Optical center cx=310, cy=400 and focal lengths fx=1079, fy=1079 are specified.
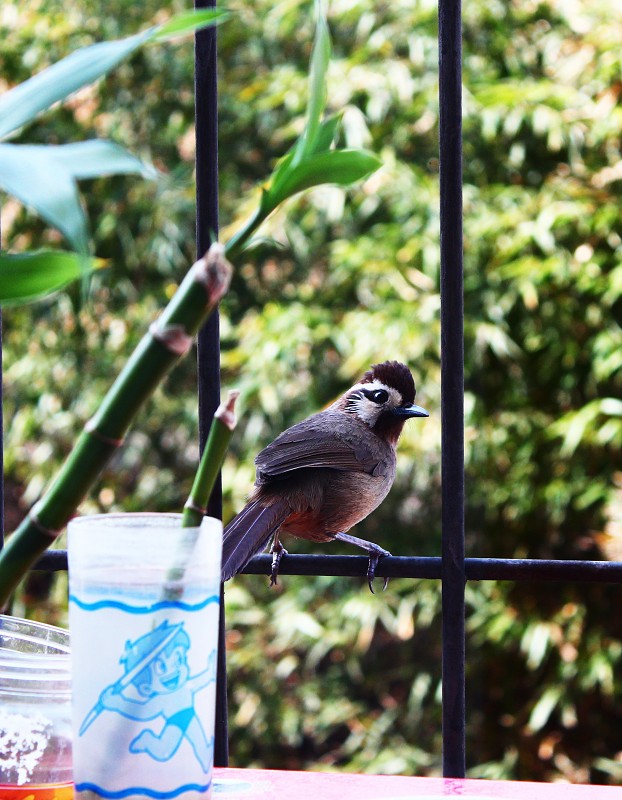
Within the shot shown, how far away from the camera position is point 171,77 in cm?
450

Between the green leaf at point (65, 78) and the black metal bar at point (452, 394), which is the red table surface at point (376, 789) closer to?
the black metal bar at point (452, 394)

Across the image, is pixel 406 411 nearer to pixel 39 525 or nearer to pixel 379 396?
pixel 379 396

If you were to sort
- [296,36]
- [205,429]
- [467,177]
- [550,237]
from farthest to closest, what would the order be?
[296,36], [467,177], [550,237], [205,429]

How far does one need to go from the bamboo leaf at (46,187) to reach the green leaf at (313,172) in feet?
0.42

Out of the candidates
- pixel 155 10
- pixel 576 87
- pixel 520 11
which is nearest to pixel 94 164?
pixel 576 87

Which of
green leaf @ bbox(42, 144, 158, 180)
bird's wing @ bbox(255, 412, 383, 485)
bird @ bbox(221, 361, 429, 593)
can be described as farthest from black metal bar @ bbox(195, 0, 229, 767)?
bird's wing @ bbox(255, 412, 383, 485)

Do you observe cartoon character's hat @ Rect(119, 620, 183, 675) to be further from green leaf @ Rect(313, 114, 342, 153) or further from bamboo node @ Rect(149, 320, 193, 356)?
green leaf @ Rect(313, 114, 342, 153)

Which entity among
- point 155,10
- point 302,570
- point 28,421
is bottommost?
point 302,570

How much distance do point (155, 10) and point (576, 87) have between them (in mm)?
1808

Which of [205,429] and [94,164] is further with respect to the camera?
[205,429]

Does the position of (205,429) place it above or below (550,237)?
below

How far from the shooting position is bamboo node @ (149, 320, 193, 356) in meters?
0.60

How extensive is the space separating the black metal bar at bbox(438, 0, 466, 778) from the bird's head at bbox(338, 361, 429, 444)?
4.12ft

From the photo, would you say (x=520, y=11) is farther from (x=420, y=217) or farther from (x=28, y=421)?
(x=28, y=421)
